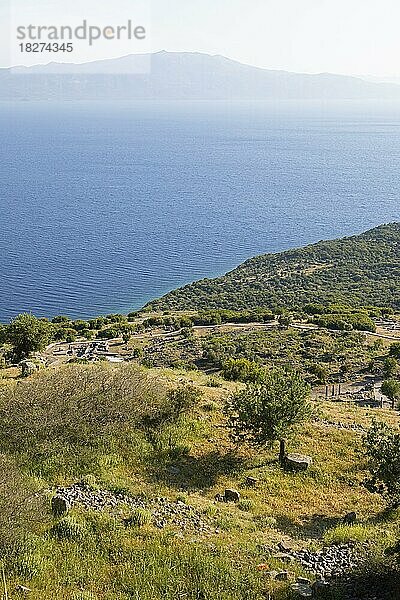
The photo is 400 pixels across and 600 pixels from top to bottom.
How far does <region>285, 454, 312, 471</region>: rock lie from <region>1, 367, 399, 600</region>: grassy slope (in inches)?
9.9

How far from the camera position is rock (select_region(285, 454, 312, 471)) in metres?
15.7

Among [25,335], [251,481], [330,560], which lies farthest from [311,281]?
[330,560]

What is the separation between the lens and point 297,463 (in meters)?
15.7

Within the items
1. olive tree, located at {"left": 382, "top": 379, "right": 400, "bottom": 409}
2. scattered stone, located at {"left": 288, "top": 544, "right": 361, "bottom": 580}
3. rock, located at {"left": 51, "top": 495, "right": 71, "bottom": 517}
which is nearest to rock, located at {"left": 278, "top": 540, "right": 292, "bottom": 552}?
scattered stone, located at {"left": 288, "top": 544, "right": 361, "bottom": 580}

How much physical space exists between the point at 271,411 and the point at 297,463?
1469 mm

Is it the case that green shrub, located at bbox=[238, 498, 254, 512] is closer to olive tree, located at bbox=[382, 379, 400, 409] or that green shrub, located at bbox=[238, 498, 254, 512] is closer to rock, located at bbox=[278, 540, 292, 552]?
rock, located at bbox=[278, 540, 292, 552]

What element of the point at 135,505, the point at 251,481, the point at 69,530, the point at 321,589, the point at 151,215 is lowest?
the point at 151,215

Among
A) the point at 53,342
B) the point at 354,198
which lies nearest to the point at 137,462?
the point at 53,342

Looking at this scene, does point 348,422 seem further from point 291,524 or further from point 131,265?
point 131,265

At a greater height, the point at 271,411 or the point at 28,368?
the point at 271,411

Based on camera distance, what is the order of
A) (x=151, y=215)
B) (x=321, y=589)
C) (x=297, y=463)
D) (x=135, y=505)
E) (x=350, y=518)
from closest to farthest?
(x=321, y=589), (x=135, y=505), (x=350, y=518), (x=297, y=463), (x=151, y=215)

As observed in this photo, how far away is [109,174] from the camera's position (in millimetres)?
157000

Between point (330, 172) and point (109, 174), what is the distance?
Result: 6115cm

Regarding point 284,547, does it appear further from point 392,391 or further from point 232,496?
point 392,391
